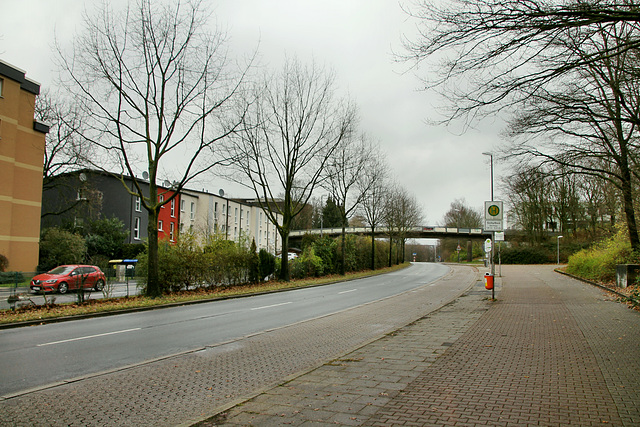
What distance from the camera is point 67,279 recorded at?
989 inches

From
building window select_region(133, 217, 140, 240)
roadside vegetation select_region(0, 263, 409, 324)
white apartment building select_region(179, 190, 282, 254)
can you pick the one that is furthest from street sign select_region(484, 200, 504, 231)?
building window select_region(133, 217, 140, 240)

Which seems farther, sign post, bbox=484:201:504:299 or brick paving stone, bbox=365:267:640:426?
sign post, bbox=484:201:504:299

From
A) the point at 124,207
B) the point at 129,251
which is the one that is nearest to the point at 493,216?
the point at 129,251

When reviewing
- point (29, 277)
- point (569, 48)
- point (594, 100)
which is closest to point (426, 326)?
point (569, 48)

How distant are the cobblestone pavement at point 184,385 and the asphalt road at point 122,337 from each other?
585 millimetres

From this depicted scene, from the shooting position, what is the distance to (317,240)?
1487 inches

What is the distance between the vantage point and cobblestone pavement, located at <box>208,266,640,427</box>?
15.4ft

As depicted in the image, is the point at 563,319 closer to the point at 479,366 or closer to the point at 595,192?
the point at 479,366

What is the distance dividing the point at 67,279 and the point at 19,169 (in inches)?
517

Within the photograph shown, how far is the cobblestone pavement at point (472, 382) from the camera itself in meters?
4.70

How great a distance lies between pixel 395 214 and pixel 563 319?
4017 cm

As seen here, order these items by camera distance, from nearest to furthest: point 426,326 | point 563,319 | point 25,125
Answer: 1. point 426,326
2. point 563,319
3. point 25,125

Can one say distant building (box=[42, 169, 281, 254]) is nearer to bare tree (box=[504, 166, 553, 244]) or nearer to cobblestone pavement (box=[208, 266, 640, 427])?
cobblestone pavement (box=[208, 266, 640, 427])

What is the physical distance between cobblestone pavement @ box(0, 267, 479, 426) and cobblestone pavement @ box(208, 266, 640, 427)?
1.57 feet
